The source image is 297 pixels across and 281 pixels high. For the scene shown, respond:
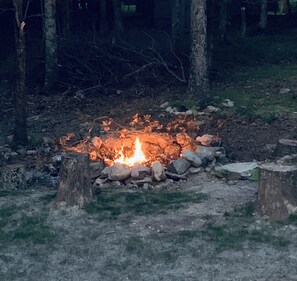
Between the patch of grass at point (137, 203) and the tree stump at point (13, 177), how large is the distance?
1.53m

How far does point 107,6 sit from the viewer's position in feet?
92.1

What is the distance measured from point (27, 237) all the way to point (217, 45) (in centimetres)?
1564

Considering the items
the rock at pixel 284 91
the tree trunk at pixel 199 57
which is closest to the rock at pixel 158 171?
the tree trunk at pixel 199 57

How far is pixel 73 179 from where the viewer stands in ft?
29.2

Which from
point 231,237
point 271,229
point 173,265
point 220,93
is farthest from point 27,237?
point 220,93

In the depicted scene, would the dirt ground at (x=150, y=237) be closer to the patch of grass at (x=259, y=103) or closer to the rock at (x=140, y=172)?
the rock at (x=140, y=172)

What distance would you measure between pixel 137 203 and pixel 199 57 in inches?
260

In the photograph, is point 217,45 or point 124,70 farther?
point 217,45

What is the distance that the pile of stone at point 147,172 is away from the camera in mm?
10172

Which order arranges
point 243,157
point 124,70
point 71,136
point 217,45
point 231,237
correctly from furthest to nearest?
point 217,45
point 124,70
point 71,136
point 243,157
point 231,237

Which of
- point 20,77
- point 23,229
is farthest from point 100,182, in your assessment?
point 20,77

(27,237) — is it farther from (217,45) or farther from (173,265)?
(217,45)

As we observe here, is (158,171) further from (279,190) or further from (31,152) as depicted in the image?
(31,152)

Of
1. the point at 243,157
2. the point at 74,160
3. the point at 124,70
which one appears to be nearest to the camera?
the point at 74,160
